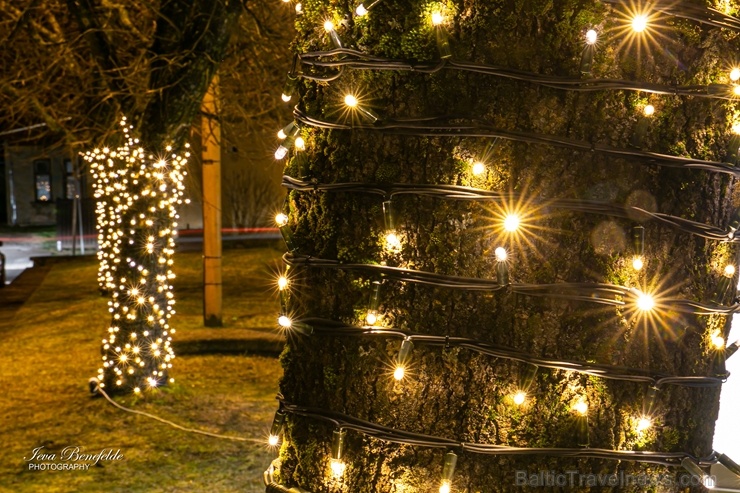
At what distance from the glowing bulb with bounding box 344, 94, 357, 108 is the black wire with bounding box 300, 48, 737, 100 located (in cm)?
9

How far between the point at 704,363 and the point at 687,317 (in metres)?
0.16

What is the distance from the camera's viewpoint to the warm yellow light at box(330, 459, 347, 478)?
7.96ft

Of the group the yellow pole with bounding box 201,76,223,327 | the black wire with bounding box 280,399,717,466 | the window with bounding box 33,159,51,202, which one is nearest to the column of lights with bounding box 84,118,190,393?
the yellow pole with bounding box 201,76,223,327

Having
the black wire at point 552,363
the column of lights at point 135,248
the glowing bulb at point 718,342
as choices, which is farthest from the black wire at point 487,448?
the column of lights at point 135,248

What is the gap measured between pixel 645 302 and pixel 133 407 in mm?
6722

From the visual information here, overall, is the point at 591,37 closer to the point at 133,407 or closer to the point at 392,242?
the point at 392,242

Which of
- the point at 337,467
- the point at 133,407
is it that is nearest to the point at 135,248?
the point at 133,407

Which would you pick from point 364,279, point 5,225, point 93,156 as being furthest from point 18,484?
point 5,225

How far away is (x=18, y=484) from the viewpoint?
20.1 feet

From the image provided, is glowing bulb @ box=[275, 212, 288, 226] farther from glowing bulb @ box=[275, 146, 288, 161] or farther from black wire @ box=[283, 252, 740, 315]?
black wire @ box=[283, 252, 740, 315]

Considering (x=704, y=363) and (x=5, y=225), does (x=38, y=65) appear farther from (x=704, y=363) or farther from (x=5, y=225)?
(x=5, y=225)

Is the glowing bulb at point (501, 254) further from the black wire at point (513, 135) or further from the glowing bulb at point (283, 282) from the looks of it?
the glowing bulb at point (283, 282)

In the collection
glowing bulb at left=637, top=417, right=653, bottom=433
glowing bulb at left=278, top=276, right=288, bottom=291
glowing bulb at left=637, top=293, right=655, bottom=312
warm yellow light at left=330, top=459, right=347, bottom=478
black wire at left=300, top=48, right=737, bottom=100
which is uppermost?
black wire at left=300, top=48, right=737, bottom=100

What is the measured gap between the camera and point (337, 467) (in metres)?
2.44
